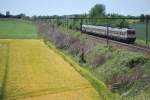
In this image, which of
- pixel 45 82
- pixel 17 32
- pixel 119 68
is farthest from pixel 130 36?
pixel 17 32

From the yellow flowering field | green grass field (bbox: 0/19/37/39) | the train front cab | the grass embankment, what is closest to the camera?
the grass embankment

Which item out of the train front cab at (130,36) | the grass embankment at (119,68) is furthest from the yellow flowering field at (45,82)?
the train front cab at (130,36)

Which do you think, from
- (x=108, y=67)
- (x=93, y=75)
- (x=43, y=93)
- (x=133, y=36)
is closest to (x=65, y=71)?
(x=93, y=75)

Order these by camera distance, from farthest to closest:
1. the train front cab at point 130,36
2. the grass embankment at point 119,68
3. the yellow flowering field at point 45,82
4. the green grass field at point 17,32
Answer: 1. the green grass field at point 17,32
2. the train front cab at point 130,36
3. the yellow flowering field at point 45,82
4. the grass embankment at point 119,68

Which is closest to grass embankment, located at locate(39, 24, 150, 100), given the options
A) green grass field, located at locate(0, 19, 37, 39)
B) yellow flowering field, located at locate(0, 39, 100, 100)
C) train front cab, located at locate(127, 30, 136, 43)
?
yellow flowering field, located at locate(0, 39, 100, 100)

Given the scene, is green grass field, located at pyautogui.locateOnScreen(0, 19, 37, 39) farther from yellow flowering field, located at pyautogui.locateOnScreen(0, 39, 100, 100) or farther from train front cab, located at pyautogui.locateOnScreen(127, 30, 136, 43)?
yellow flowering field, located at pyautogui.locateOnScreen(0, 39, 100, 100)

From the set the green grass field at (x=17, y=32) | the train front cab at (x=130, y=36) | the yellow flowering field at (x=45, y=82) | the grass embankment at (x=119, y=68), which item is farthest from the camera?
the green grass field at (x=17, y=32)

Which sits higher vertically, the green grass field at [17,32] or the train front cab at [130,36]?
the train front cab at [130,36]

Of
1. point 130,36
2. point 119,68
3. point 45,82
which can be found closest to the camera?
point 119,68

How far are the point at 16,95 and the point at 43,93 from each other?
1.62 metres

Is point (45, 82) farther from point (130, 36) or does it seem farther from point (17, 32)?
point (17, 32)

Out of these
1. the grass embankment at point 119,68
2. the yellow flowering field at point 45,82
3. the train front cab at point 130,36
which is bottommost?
the yellow flowering field at point 45,82

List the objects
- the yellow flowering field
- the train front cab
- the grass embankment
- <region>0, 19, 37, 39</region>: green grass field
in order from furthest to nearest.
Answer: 1. <region>0, 19, 37, 39</region>: green grass field
2. the train front cab
3. the yellow flowering field
4. the grass embankment

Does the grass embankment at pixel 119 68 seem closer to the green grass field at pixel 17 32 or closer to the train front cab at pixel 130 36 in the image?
the train front cab at pixel 130 36
